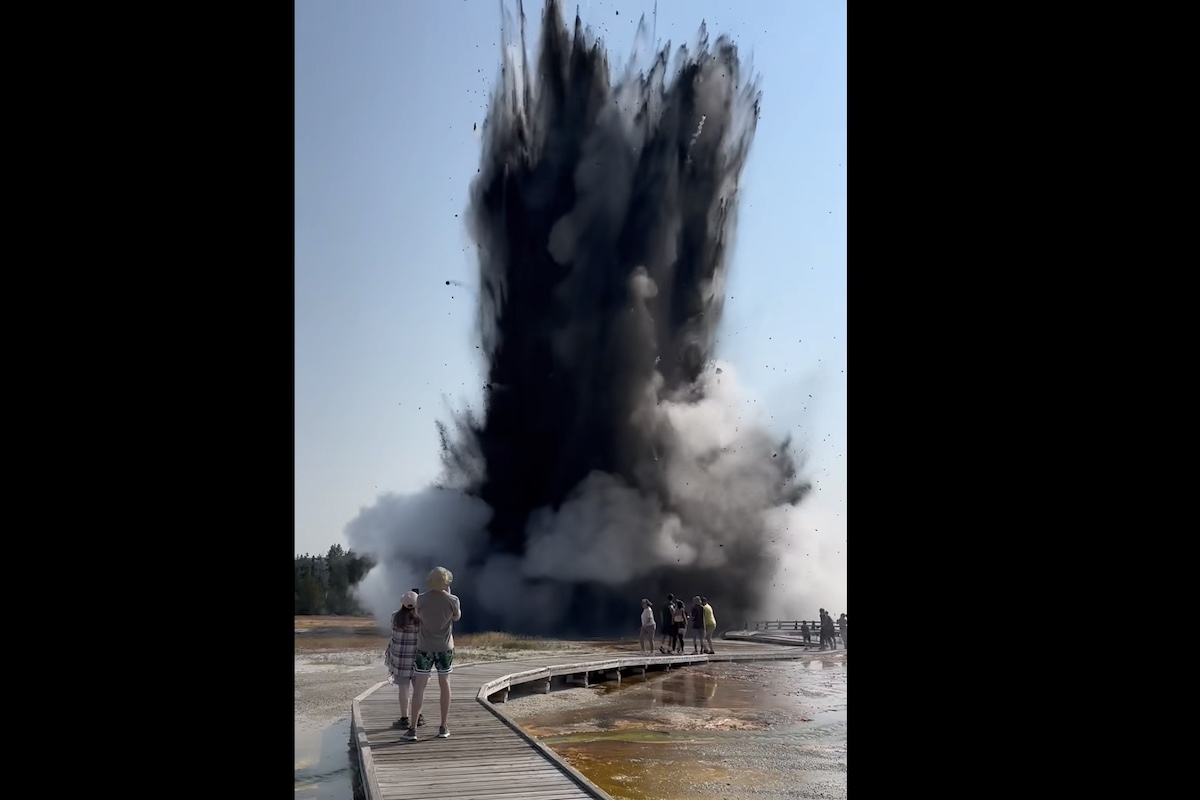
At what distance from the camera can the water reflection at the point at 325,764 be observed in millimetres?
10109

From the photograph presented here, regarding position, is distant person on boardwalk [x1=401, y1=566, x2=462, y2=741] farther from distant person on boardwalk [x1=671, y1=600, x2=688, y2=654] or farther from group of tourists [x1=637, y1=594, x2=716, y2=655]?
distant person on boardwalk [x1=671, y1=600, x2=688, y2=654]

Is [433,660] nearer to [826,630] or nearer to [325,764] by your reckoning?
[325,764]

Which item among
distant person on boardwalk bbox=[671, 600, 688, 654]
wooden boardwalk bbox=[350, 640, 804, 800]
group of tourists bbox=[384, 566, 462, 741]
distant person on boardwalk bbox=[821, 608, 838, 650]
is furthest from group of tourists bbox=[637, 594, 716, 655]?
group of tourists bbox=[384, 566, 462, 741]

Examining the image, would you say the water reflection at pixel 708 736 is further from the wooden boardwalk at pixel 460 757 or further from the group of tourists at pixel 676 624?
the group of tourists at pixel 676 624

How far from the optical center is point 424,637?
872 cm

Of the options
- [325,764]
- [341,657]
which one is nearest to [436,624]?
[325,764]

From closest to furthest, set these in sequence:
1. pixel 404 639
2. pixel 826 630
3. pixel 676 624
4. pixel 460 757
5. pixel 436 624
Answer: pixel 436 624, pixel 460 757, pixel 404 639, pixel 676 624, pixel 826 630

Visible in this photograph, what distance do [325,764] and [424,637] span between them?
12.8 feet

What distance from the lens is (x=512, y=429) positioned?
4806 cm

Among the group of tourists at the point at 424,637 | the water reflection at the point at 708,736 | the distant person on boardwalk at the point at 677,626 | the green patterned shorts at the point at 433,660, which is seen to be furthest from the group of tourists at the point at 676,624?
the green patterned shorts at the point at 433,660

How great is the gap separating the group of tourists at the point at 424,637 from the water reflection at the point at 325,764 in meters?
1.09
